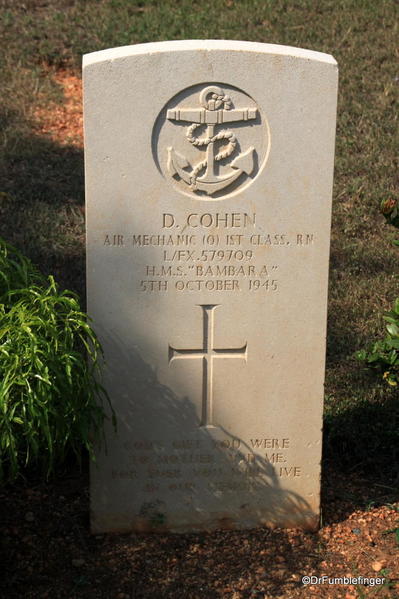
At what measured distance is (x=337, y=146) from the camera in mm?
7219

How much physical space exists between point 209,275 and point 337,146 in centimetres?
397

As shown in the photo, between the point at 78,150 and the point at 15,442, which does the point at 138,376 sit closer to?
the point at 15,442

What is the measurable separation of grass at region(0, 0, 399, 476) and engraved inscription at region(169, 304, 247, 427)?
91 cm

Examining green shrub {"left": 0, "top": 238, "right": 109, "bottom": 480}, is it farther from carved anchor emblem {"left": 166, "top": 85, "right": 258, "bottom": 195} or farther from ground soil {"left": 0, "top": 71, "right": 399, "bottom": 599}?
carved anchor emblem {"left": 166, "top": 85, "right": 258, "bottom": 195}

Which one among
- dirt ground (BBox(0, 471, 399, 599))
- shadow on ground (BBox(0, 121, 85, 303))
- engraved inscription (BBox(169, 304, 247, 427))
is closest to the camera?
dirt ground (BBox(0, 471, 399, 599))

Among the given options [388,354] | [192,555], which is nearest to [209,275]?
[388,354]

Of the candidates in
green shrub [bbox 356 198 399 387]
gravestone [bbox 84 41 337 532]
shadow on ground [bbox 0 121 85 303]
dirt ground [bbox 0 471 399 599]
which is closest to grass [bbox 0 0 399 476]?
shadow on ground [bbox 0 121 85 303]

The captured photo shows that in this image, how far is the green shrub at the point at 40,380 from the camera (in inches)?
118

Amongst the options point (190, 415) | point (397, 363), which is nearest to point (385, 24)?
point (397, 363)

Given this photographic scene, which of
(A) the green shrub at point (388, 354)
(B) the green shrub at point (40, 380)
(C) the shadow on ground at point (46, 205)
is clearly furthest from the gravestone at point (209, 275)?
(C) the shadow on ground at point (46, 205)

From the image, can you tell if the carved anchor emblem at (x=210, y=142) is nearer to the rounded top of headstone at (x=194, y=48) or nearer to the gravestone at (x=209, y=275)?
the gravestone at (x=209, y=275)

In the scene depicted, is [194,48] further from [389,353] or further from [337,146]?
[337,146]

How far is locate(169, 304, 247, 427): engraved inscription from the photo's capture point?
365cm

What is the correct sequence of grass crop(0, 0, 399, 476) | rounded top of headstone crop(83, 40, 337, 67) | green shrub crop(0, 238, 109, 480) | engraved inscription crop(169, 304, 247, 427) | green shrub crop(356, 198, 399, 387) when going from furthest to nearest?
grass crop(0, 0, 399, 476)
green shrub crop(356, 198, 399, 387)
engraved inscription crop(169, 304, 247, 427)
rounded top of headstone crop(83, 40, 337, 67)
green shrub crop(0, 238, 109, 480)
